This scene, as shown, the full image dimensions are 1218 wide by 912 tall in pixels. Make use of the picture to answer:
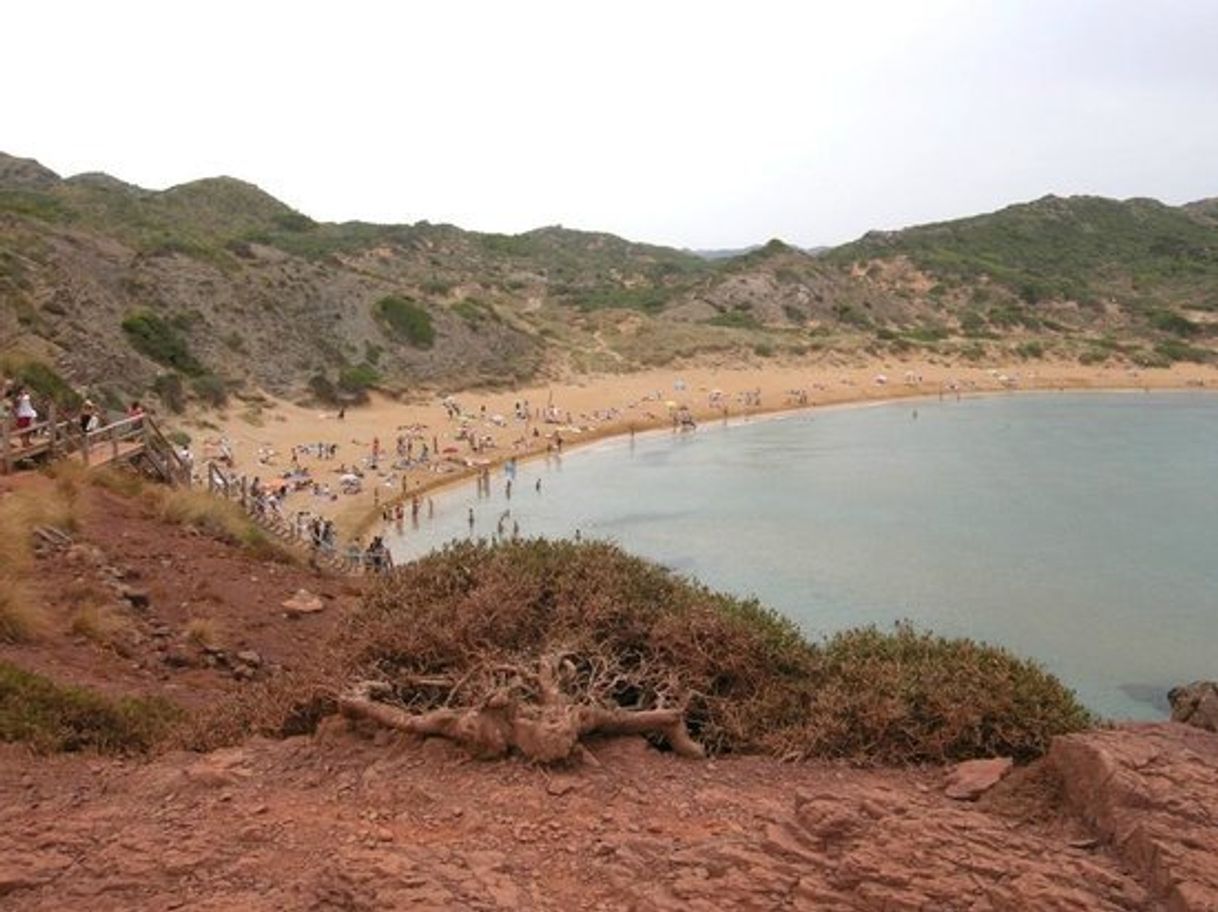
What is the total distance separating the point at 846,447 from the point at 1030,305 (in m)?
60.3

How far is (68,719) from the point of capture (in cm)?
851

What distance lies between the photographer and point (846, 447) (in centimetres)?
5106

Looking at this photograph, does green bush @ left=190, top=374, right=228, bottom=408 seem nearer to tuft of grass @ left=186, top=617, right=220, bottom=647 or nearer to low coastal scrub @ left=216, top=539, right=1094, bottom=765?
tuft of grass @ left=186, top=617, right=220, bottom=647

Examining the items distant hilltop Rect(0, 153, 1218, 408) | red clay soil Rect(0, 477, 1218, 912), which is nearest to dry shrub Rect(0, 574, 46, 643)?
red clay soil Rect(0, 477, 1218, 912)

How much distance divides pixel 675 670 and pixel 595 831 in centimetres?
271

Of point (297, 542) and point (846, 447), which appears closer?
point (297, 542)

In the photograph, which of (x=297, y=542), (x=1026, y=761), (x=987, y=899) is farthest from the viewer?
(x=297, y=542)

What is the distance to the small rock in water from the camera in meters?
7.31

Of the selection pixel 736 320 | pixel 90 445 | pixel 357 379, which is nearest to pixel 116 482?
pixel 90 445

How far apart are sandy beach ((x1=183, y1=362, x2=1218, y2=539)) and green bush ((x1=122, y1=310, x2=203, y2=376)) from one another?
3.31 metres

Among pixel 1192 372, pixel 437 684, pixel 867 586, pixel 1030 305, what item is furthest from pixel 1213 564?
pixel 1030 305

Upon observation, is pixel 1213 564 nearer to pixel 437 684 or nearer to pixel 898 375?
pixel 437 684

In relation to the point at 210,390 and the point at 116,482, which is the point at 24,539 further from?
the point at 210,390

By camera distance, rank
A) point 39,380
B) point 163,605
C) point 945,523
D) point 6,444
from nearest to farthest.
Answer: point 163,605 → point 6,444 → point 39,380 → point 945,523
